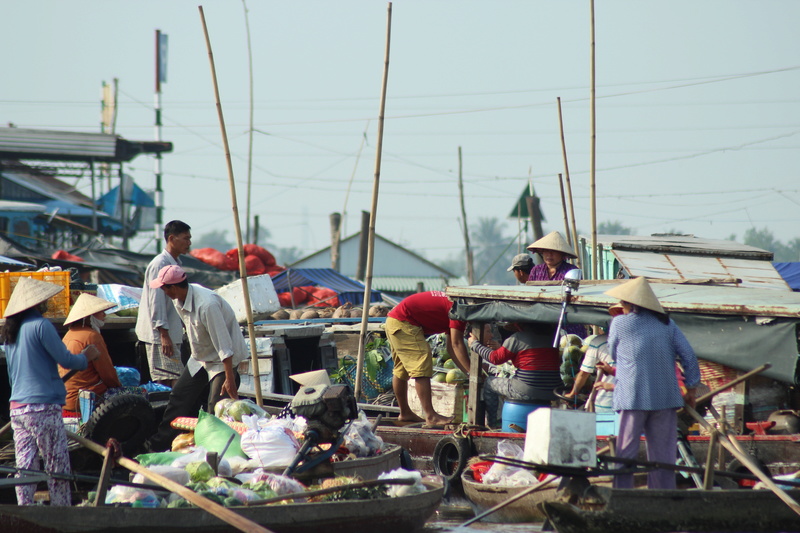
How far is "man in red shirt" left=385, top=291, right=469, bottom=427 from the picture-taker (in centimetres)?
794

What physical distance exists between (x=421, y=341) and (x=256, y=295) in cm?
442

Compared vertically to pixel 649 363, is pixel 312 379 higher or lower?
lower

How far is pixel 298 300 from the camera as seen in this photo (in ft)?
62.1

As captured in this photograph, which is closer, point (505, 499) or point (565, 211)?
point (505, 499)

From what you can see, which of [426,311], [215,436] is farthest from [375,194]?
[215,436]

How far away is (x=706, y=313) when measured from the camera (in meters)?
6.82

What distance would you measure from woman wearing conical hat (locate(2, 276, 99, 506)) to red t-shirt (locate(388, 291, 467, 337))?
3.29m

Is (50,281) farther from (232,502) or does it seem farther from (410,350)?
(232,502)

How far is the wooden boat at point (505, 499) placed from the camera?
6.56m

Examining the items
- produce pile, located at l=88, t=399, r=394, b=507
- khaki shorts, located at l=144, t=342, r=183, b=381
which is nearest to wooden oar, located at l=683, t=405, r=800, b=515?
produce pile, located at l=88, t=399, r=394, b=507

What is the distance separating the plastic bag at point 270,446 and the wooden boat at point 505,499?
1548mm

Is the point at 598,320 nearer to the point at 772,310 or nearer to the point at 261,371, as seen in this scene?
the point at 772,310

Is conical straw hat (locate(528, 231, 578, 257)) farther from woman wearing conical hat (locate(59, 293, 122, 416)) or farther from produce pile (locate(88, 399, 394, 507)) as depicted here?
woman wearing conical hat (locate(59, 293, 122, 416))

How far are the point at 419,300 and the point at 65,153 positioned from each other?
19.2 metres
